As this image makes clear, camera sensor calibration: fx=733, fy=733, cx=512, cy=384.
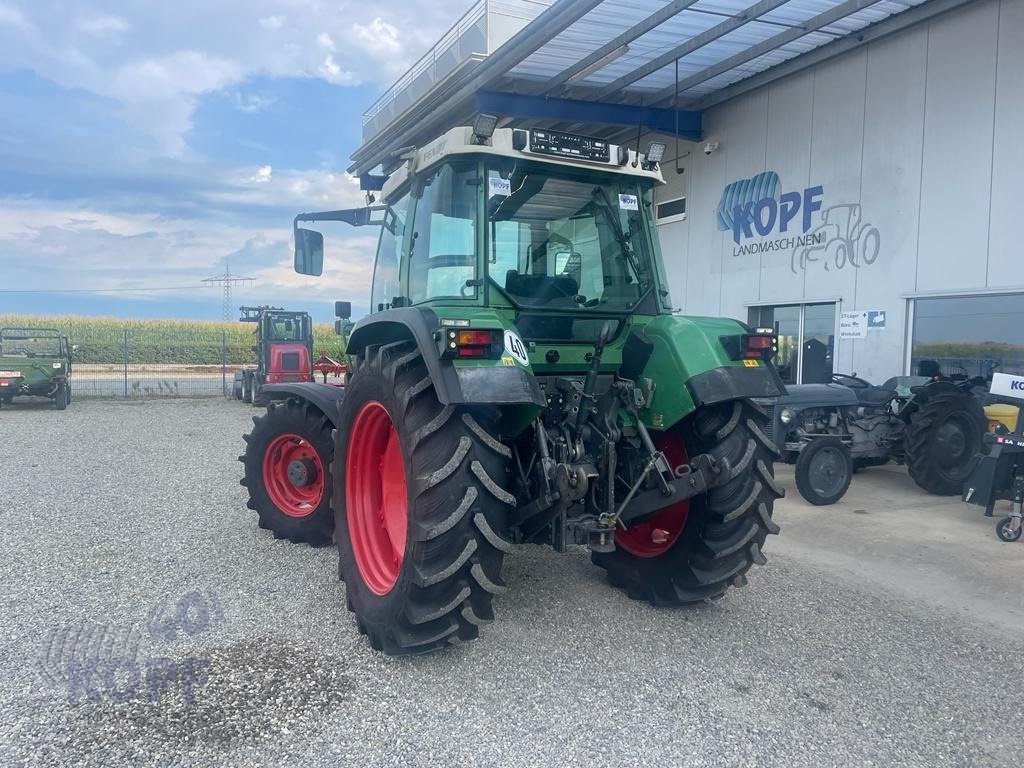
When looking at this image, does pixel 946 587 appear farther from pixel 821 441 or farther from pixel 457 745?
pixel 457 745

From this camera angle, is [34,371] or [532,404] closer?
[532,404]

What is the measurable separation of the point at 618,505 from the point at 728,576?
27.7 inches

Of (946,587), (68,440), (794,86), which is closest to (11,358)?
(68,440)

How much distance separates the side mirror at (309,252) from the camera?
505 centimetres

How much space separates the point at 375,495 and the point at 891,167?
27.8 ft

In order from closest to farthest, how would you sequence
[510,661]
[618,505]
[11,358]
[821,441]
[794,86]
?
[510,661] < [618,505] < [821,441] < [794,86] < [11,358]

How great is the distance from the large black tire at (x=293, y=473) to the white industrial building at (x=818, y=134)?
14.6 feet

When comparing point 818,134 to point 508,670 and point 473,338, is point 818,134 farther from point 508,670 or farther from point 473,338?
point 508,670

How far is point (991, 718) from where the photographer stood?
3.12 meters

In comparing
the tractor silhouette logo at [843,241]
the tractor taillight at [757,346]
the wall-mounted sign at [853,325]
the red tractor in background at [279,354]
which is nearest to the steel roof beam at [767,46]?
the tractor silhouette logo at [843,241]

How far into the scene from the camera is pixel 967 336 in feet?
28.7

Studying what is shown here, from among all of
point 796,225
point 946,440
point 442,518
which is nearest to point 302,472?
point 442,518

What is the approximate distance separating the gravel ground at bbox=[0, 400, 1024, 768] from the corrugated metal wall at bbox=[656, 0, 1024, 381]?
4.76m

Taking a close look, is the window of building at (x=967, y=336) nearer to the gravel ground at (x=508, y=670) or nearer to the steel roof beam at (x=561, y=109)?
the gravel ground at (x=508, y=670)
